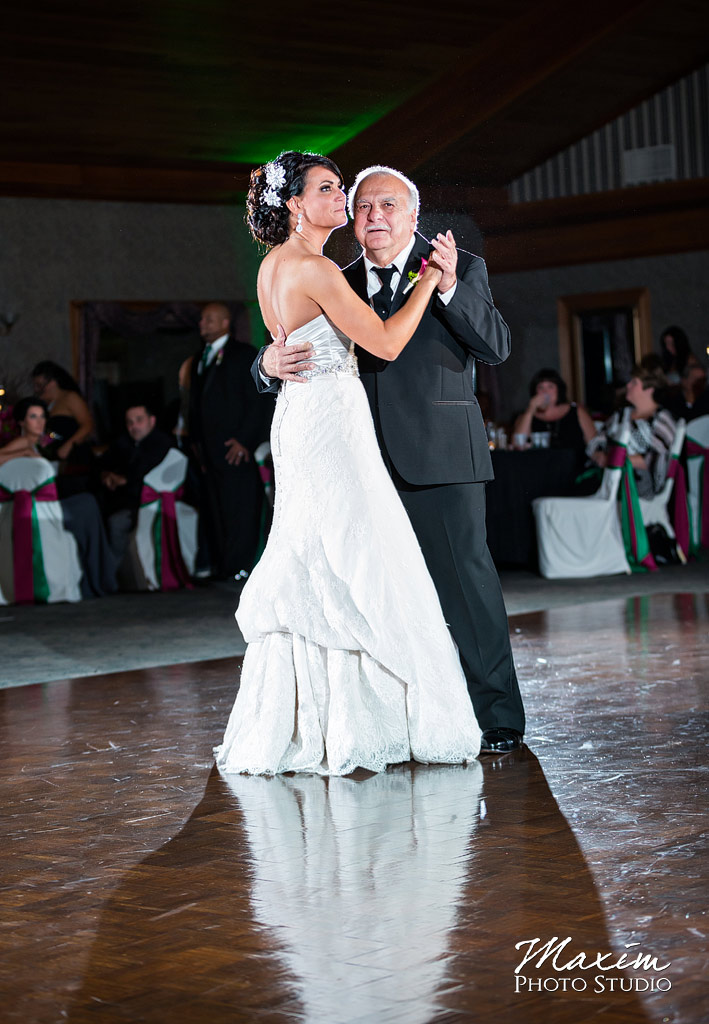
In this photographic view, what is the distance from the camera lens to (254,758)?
2.98 meters

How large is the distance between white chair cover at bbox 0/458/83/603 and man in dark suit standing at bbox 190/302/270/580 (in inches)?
39.5

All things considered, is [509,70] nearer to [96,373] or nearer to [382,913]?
[96,373]

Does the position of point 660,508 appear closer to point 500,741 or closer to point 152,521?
point 152,521

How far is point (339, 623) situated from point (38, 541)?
4.69 meters

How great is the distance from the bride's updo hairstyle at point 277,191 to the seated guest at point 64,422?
5148 millimetres

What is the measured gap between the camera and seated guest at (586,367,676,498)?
7.90m

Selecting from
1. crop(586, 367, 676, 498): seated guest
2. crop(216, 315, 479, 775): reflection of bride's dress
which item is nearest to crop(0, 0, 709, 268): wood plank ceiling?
crop(586, 367, 676, 498): seated guest

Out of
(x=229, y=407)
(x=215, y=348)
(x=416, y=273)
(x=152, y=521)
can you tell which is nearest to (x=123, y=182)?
(x=215, y=348)

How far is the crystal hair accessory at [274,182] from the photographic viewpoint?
9.87 ft

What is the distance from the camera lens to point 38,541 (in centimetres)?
730

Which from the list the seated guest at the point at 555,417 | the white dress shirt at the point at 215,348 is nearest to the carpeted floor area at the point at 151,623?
the seated guest at the point at 555,417

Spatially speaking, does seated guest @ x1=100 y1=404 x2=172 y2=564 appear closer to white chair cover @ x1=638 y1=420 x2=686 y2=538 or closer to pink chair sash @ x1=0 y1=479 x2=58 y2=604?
pink chair sash @ x1=0 y1=479 x2=58 y2=604

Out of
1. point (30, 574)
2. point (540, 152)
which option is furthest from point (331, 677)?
point (540, 152)

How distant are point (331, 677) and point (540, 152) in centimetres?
1012
